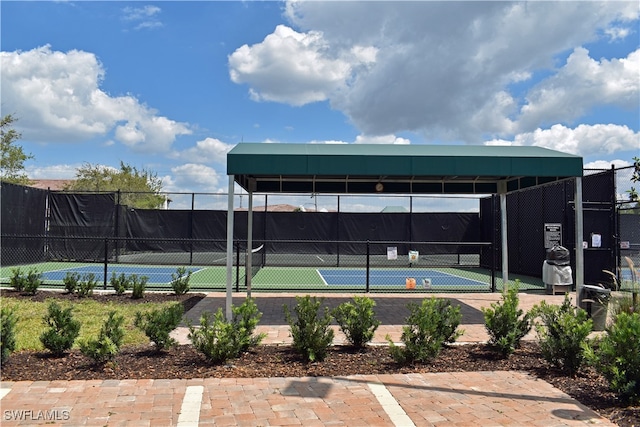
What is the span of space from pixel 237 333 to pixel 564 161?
6006 millimetres

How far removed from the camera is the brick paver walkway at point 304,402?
409 cm

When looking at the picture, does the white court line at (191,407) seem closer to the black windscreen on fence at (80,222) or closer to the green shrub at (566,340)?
the green shrub at (566,340)

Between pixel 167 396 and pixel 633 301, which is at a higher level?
pixel 633 301

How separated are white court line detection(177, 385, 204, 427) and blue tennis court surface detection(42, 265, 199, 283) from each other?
11778mm

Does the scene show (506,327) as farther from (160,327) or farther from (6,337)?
(6,337)

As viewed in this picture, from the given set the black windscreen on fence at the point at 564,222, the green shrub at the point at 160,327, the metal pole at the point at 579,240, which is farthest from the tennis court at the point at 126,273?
the black windscreen on fence at the point at 564,222

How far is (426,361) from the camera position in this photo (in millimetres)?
5770

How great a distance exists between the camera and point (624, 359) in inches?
175

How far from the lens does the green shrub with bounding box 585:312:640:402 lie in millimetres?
4398

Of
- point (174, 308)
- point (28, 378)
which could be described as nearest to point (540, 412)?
point (174, 308)

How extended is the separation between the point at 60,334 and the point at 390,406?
13.6 feet

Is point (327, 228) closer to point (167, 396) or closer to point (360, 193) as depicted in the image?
point (360, 193)

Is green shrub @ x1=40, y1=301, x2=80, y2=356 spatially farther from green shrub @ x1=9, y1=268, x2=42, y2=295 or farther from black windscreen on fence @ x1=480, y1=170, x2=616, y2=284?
black windscreen on fence @ x1=480, y1=170, x2=616, y2=284

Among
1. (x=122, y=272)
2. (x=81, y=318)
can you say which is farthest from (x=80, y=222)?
(x=81, y=318)
